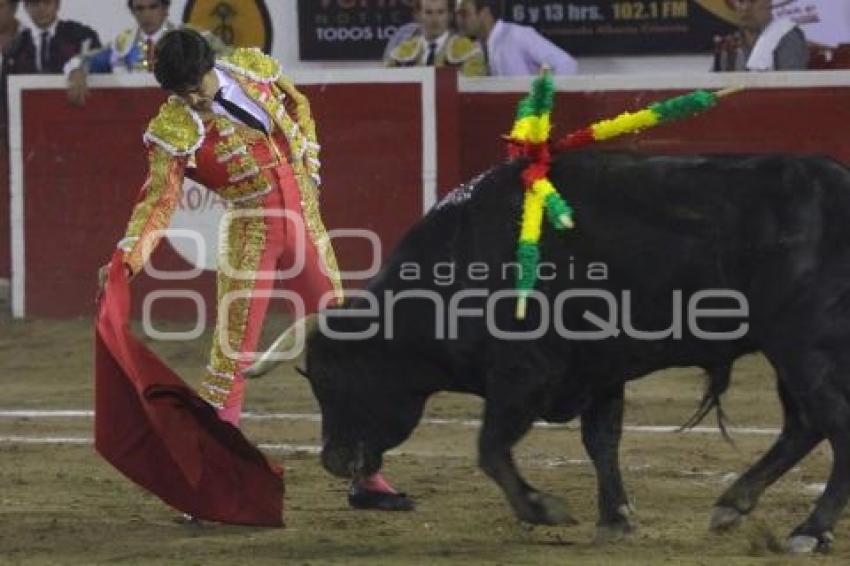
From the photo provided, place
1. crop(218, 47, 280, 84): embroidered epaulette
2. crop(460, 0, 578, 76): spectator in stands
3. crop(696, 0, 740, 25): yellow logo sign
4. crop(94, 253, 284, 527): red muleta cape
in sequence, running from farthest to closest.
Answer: crop(696, 0, 740, 25): yellow logo sign < crop(460, 0, 578, 76): spectator in stands < crop(218, 47, 280, 84): embroidered epaulette < crop(94, 253, 284, 527): red muleta cape

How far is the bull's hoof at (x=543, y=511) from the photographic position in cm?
525

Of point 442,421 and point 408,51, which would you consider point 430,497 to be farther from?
point 408,51

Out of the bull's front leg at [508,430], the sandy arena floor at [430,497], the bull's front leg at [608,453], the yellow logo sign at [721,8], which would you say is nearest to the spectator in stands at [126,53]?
the sandy arena floor at [430,497]

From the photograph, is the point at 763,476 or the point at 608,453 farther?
the point at 608,453

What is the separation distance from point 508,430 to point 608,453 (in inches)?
13.4

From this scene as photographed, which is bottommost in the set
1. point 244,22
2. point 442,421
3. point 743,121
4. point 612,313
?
point 442,421

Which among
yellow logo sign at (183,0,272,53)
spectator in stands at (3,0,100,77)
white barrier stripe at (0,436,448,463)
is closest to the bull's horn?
white barrier stripe at (0,436,448,463)

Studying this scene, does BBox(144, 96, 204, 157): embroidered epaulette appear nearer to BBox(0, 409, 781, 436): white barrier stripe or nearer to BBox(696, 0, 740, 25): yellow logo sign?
BBox(0, 409, 781, 436): white barrier stripe

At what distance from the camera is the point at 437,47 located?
10.1m

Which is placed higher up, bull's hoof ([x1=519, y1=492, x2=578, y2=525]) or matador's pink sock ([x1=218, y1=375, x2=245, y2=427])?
matador's pink sock ([x1=218, y1=375, x2=245, y2=427])

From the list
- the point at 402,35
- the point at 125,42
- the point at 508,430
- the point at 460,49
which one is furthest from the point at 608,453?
the point at 125,42

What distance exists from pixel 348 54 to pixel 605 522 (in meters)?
5.98

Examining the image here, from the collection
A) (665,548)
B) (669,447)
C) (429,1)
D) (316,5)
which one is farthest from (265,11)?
(665,548)

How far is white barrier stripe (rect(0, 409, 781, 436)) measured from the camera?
7457mm
